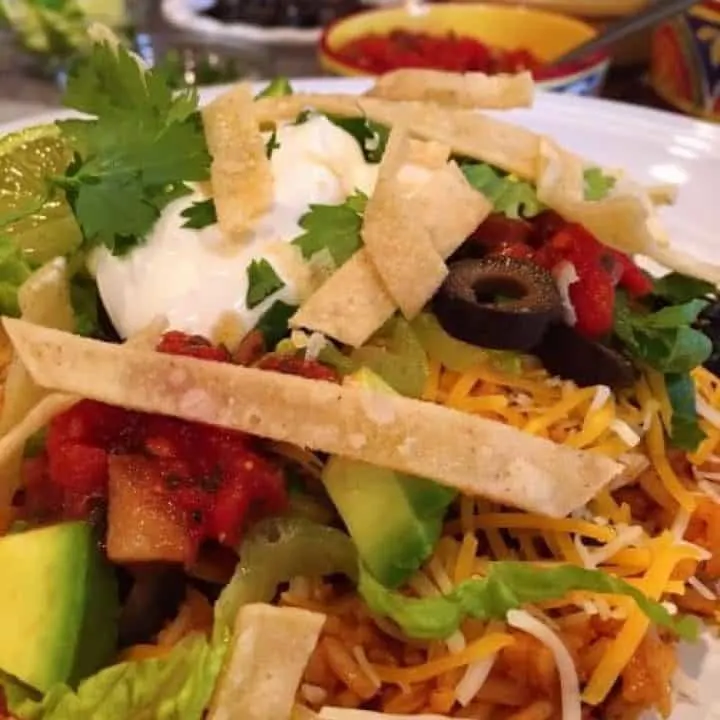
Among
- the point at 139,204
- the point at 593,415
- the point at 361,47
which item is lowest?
the point at 361,47

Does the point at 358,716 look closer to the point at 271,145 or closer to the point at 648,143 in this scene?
the point at 271,145

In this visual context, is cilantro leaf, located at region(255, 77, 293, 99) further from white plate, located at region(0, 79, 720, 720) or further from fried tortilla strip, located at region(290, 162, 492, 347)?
fried tortilla strip, located at region(290, 162, 492, 347)

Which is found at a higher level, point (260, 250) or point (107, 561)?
point (260, 250)

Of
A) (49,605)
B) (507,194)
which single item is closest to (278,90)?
(507,194)

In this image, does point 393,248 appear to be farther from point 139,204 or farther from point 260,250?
point 139,204

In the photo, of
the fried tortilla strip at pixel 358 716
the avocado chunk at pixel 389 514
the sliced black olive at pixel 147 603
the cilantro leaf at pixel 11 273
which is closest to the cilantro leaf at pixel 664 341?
the avocado chunk at pixel 389 514

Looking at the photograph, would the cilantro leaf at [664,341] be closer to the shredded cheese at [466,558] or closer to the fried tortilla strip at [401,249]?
the fried tortilla strip at [401,249]

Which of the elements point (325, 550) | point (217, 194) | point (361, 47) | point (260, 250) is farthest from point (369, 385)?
point (361, 47)
